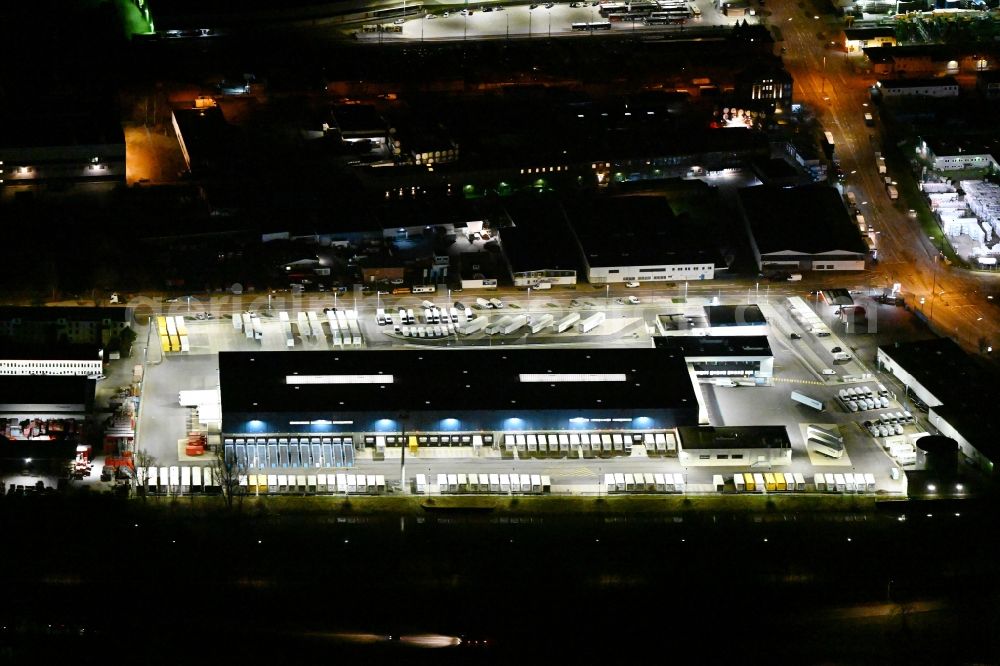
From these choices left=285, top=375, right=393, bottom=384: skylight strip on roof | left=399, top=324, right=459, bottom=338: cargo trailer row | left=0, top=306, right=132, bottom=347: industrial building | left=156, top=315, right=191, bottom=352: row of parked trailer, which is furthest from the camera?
left=399, top=324, right=459, bottom=338: cargo trailer row

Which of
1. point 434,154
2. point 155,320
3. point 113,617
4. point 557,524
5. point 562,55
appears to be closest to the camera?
point 113,617

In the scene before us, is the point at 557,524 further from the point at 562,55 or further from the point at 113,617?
the point at 562,55

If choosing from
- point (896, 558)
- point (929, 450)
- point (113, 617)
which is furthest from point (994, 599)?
point (113, 617)

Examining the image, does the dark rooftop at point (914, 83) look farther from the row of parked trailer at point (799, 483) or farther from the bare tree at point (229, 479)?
the bare tree at point (229, 479)

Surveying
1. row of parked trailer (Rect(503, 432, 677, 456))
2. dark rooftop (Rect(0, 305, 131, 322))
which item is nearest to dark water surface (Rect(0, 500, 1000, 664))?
row of parked trailer (Rect(503, 432, 677, 456))

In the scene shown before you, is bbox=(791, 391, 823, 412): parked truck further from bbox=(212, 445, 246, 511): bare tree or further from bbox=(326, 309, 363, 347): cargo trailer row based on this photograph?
bbox=(212, 445, 246, 511): bare tree

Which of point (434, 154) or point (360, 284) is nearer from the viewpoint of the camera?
point (360, 284)

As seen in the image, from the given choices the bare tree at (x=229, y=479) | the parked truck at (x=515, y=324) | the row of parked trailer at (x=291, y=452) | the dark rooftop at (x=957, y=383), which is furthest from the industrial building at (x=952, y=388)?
the bare tree at (x=229, y=479)
